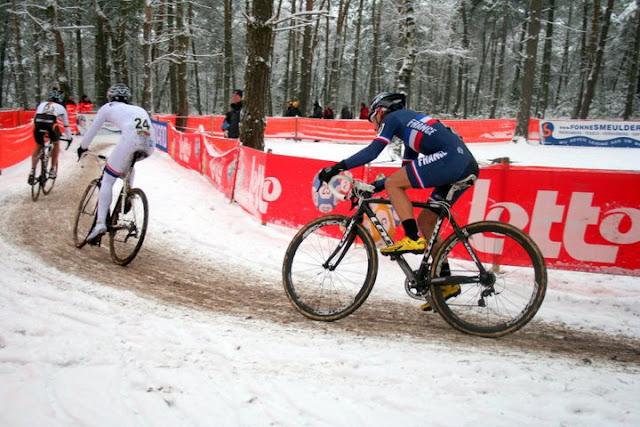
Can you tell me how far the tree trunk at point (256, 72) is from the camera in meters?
9.47

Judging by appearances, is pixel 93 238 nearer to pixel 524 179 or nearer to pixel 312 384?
pixel 312 384

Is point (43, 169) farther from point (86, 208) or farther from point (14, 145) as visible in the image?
point (14, 145)

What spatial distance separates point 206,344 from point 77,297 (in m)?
1.75

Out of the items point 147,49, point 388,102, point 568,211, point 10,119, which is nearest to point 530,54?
point 147,49

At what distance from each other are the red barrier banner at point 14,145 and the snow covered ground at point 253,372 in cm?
985

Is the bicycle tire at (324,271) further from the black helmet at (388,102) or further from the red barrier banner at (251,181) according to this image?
the red barrier banner at (251,181)

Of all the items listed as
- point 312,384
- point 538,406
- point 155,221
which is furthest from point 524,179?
point 155,221

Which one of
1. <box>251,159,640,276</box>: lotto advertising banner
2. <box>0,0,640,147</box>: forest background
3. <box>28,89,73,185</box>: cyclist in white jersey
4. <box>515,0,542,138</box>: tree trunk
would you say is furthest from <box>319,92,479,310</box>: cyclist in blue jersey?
<box>515,0,542,138</box>: tree trunk

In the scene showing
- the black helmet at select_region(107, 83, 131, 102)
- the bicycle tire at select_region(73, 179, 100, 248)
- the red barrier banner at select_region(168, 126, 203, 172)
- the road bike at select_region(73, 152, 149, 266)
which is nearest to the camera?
the road bike at select_region(73, 152, 149, 266)

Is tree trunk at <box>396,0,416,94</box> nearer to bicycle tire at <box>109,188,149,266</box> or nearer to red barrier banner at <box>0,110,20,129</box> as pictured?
bicycle tire at <box>109,188,149,266</box>

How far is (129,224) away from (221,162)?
16.4 feet

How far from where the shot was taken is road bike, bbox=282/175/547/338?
389 centimetres

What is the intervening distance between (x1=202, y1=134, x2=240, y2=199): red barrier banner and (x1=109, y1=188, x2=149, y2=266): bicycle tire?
3915mm

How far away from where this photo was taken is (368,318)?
14.3 feet
